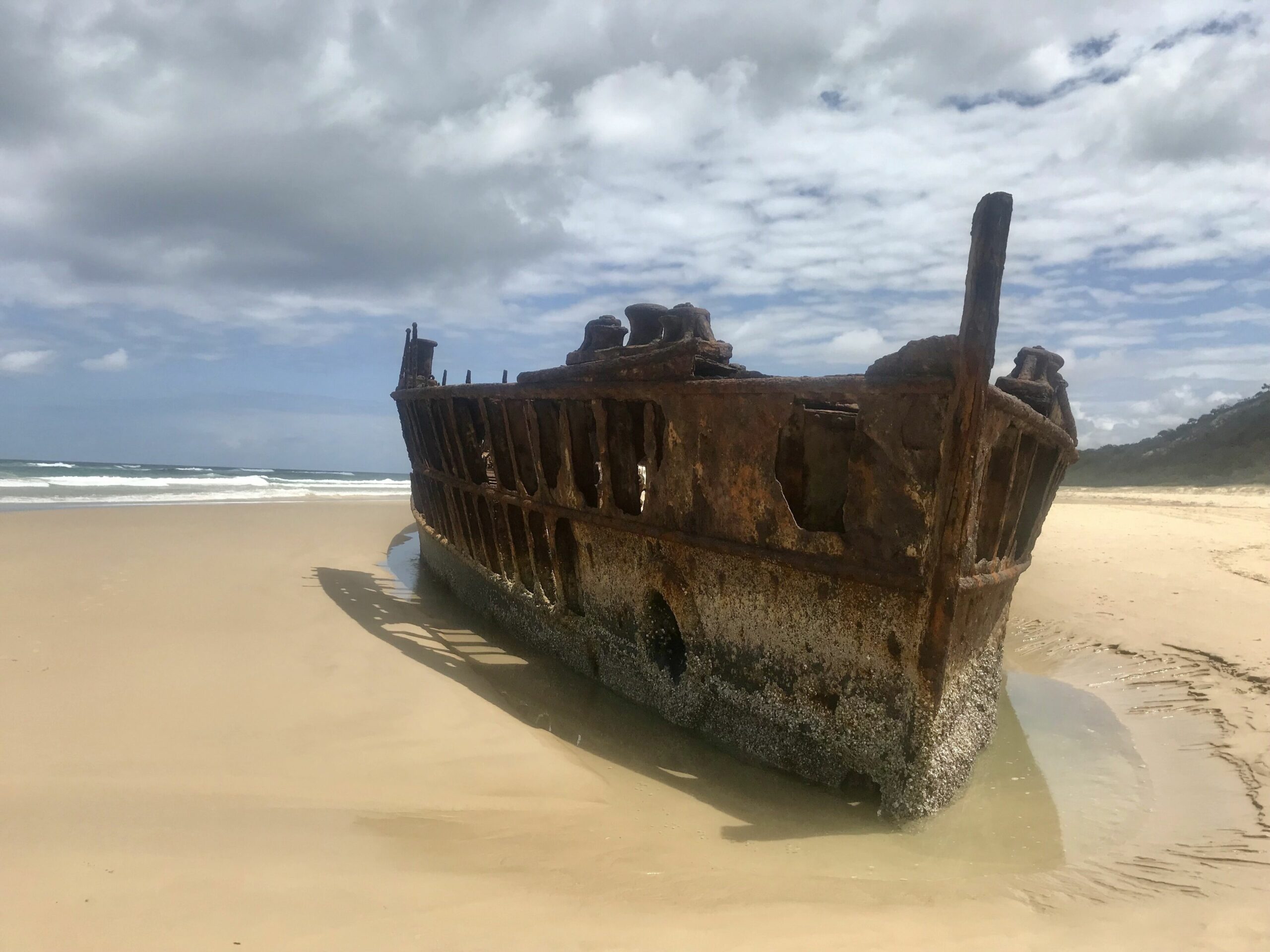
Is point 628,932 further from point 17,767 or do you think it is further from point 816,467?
point 17,767

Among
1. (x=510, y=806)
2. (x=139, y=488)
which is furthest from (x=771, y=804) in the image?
(x=139, y=488)

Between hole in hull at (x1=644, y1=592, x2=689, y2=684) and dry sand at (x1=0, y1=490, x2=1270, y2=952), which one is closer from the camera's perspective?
dry sand at (x1=0, y1=490, x2=1270, y2=952)

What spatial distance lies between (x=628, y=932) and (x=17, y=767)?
309 centimetres

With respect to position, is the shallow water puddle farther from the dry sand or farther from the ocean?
the ocean

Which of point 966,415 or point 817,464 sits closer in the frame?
point 966,415

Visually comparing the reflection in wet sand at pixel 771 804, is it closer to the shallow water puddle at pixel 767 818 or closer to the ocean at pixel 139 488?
the shallow water puddle at pixel 767 818

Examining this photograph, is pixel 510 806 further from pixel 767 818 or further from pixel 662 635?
pixel 662 635

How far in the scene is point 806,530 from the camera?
4133 millimetres

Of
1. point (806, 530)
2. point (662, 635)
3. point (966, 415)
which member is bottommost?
point (662, 635)

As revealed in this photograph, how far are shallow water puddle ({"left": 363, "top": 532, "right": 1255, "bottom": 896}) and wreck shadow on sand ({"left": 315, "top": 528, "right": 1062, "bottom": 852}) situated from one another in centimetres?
1

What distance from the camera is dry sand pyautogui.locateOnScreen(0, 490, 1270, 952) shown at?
103 inches

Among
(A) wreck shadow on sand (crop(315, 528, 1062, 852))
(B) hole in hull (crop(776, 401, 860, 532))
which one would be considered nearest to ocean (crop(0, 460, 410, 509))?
(A) wreck shadow on sand (crop(315, 528, 1062, 852))

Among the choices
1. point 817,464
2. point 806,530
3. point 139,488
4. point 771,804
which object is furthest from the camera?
point 139,488

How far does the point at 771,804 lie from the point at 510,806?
136cm
